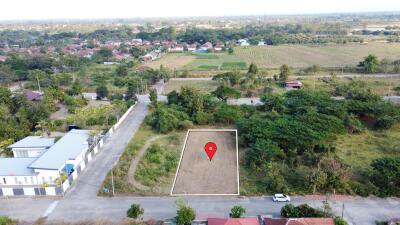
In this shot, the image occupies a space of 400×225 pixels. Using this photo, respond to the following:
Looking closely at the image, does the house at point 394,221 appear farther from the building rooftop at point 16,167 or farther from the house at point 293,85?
the house at point 293,85

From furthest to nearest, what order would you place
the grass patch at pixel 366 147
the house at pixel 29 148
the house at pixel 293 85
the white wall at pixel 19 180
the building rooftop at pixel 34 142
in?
the house at pixel 293 85 < the building rooftop at pixel 34 142 < the house at pixel 29 148 < the grass patch at pixel 366 147 < the white wall at pixel 19 180

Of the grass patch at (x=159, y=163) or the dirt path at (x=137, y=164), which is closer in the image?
the dirt path at (x=137, y=164)

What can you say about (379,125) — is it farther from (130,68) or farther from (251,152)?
(130,68)

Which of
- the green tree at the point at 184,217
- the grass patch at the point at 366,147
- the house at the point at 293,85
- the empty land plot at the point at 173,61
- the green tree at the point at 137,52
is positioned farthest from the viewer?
the green tree at the point at 137,52

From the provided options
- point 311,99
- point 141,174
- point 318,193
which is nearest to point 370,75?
point 311,99

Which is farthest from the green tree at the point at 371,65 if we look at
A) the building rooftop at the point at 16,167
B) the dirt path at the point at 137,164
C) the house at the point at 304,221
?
the building rooftop at the point at 16,167

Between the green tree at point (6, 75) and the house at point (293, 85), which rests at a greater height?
the green tree at point (6, 75)
